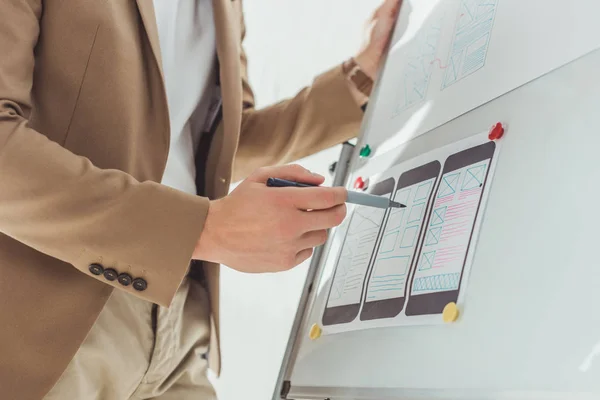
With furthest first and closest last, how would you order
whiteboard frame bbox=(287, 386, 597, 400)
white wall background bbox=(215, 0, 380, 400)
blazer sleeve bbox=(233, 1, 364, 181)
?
white wall background bbox=(215, 0, 380, 400), blazer sleeve bbox=(233, 1, 364, 181), whiteboard frame bbox=(287, 386, 597, 400)

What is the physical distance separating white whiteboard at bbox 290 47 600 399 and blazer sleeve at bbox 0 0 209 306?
26 cm

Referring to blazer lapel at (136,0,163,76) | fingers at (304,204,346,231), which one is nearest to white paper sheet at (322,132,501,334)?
fingers at (304,204,346,231)

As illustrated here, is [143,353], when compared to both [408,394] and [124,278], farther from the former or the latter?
[408,394]

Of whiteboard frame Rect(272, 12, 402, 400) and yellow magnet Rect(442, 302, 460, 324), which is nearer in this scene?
yellow magnet Rect(442, 302, 460, 324)

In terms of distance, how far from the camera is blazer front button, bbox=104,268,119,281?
646 mm

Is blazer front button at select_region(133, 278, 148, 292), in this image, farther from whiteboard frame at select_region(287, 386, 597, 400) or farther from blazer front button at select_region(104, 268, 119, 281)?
whiteboard frame at select_region(287, 386, 597, 400)

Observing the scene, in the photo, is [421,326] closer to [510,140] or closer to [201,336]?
[510,140]

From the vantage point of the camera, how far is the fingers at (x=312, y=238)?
0.65m

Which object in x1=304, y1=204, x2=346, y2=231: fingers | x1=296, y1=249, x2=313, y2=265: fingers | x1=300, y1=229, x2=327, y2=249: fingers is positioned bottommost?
x1=296, y1=249, x2=313, y2=265: fingers

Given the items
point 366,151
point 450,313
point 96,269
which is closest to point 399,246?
point 450,313

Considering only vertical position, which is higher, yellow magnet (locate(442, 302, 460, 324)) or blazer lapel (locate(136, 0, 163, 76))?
blazer lapel (locate(136, 0, 163, 76))

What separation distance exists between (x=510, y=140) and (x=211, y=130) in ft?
1.64

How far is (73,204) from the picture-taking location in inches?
24.1

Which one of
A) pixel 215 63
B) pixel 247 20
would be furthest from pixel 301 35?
pixel 215 63
